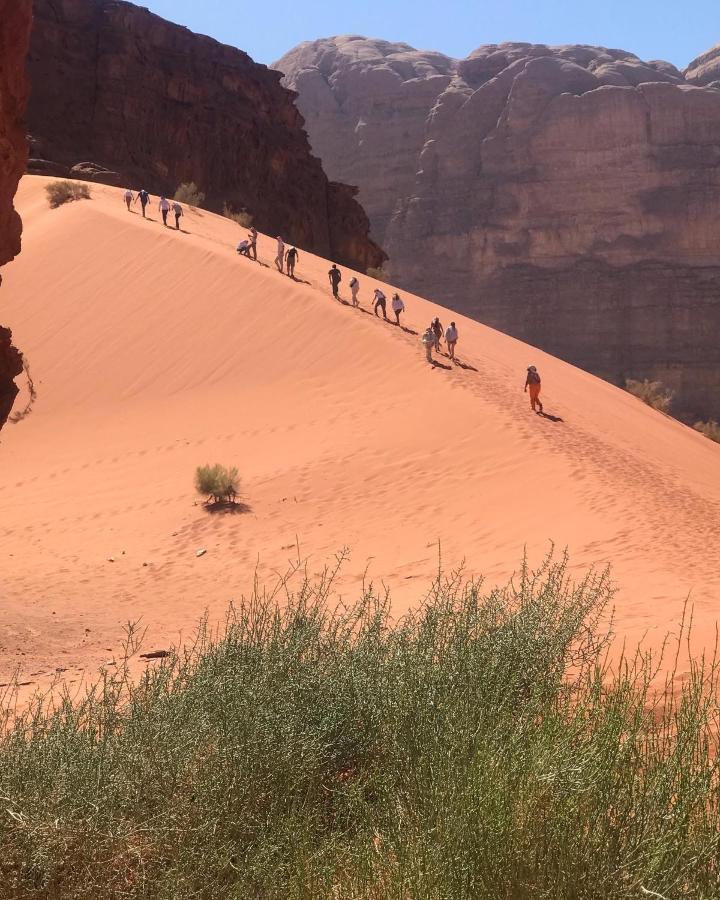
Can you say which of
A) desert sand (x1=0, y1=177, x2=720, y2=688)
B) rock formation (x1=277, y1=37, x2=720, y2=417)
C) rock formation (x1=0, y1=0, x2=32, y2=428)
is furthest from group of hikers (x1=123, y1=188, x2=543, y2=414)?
rock formation (x1=277, y1=37, x2=720, y2=417)

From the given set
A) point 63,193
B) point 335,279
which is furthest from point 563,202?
point 335,279

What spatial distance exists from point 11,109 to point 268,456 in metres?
10.2

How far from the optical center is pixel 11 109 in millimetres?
5973

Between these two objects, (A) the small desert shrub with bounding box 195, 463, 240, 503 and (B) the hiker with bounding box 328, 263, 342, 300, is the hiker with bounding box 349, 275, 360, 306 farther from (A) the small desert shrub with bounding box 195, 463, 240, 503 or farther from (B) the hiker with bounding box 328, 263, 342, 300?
(A) the small desert shrub with bounding box 195, 463, 240, 503

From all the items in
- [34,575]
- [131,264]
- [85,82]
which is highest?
[85,82]

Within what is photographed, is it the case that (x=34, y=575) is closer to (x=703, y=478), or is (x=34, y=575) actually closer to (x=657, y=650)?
(x=657, y=650)

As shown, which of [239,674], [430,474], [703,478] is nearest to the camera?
[239,674]

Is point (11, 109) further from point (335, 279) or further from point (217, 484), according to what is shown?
point (335, 279)

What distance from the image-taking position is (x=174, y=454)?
16.7 meters

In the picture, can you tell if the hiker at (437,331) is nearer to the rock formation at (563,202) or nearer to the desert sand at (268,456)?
the desert sand at (268,456)

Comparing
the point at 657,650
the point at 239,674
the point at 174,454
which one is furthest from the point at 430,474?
the point at 239,674

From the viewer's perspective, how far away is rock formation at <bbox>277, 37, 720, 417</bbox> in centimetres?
6506

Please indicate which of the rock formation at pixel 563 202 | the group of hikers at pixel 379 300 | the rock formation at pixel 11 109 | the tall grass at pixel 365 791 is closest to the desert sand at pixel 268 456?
the group of hikers at pixel 379 300

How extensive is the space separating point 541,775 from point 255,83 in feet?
161
